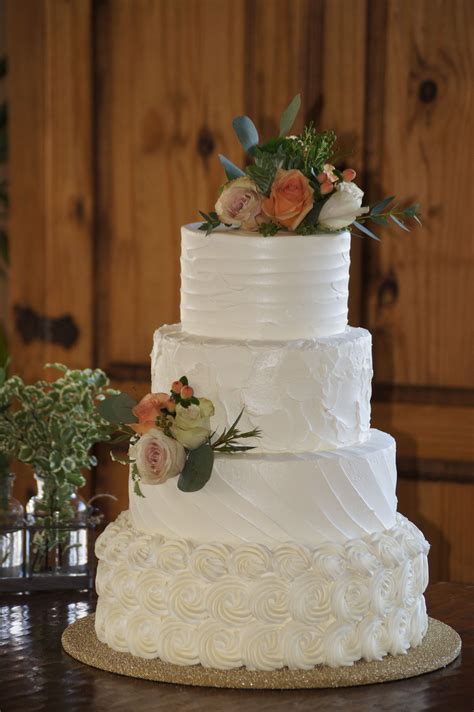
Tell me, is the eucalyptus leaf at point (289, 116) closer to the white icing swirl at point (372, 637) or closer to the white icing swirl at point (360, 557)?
the white icing swirl at point (360, 557)

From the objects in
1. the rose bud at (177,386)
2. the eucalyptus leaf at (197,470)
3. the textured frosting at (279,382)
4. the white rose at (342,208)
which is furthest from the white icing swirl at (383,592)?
the white rose at (342,208)

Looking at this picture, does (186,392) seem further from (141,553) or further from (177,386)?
(141,553)

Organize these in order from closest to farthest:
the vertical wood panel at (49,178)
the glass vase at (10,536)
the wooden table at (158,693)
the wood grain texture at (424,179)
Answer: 1. the wooden table at (158,693)
2. the glass vase at (10,536)
3. the wood grain texture at (424,179)
4. the vertical wood panel at (49,178)

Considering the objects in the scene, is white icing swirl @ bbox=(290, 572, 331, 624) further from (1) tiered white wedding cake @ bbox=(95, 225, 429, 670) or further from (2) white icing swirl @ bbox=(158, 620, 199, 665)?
(2) white icing swirl @ bbox=(158, 620, 199, 665)

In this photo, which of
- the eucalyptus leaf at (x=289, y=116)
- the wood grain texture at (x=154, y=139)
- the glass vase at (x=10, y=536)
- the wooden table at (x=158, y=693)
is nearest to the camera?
the wooden table at (x=158, y=693)

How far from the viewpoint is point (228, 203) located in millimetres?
2283

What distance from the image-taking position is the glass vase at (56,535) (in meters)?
2.74

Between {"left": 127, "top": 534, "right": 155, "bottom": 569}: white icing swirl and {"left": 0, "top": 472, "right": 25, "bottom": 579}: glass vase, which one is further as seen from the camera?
{"left": 0, "top": 472, "right": 25, "bottom": 579}: glass vase

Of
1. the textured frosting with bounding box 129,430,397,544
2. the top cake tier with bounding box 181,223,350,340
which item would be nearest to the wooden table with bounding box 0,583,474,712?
the textured frosting with bounding box 129,430,397,544

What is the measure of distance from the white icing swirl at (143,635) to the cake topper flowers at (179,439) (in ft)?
0.79

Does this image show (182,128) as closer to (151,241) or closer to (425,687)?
(151,241)

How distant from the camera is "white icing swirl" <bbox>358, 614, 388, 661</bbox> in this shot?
227 centimetres

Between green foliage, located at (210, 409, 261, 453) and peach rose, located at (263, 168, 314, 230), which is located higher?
peach rose, located at (263, 168, 314, 230)

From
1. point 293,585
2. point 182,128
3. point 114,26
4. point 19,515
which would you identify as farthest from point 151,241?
point 293,585
